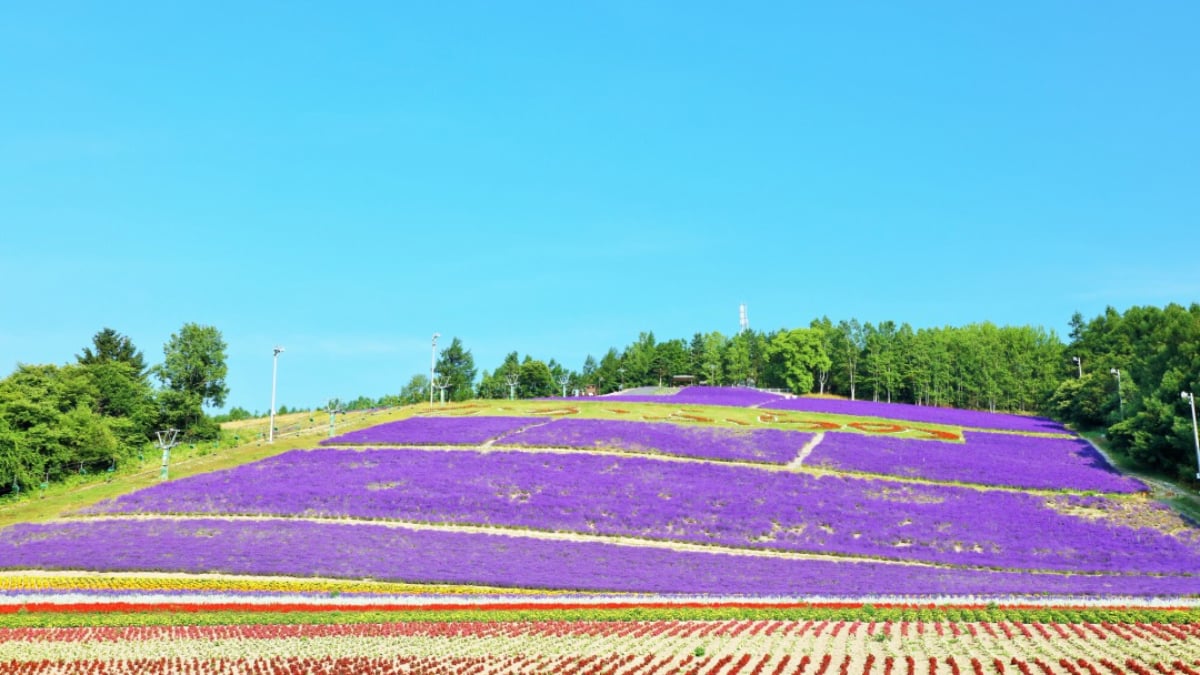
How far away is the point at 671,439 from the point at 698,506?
1649cm

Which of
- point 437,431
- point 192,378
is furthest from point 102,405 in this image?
point 437,431

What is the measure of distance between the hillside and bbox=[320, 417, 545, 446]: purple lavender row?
384 mm

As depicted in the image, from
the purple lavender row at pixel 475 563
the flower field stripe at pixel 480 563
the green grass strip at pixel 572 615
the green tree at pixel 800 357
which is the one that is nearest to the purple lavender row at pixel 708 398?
the green tree at pixel 800 357

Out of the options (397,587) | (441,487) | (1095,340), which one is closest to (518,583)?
(397,587)

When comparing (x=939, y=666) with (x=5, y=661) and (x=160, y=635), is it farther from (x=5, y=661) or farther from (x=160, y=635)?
(x=5, y=661)

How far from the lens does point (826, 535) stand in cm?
4519

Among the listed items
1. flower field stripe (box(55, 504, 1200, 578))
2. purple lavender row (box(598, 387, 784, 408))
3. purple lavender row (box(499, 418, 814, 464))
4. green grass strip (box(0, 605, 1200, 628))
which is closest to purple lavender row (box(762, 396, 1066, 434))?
purple lavender row (box(598, 387, 784, 408))

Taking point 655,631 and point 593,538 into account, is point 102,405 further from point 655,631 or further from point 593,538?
point 655,631

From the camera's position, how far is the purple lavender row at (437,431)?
65.5m

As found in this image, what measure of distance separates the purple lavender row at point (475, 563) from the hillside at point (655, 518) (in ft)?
0.46

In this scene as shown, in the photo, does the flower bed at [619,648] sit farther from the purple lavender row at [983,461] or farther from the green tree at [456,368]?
the green tree at [456,368]

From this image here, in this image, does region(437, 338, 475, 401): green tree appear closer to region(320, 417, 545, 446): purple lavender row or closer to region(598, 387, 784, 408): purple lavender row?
region(598, 387, 784, 408): purple lavender row

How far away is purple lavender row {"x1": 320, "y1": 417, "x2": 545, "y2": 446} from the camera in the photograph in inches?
2579

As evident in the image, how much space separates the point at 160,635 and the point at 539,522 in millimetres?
21663
